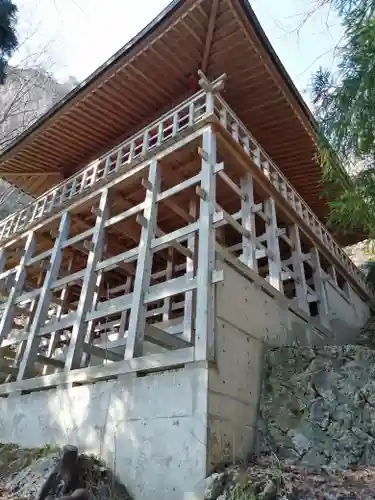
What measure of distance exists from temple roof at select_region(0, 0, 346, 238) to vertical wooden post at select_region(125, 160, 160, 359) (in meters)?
2.61

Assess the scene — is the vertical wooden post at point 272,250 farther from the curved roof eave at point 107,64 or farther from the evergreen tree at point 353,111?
the curved roof eave at point 107,64

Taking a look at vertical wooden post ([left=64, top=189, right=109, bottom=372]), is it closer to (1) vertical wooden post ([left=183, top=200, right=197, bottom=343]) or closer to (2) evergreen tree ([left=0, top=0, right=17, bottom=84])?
(1) vertical wooden post ([left=183, top=200, right=197, bottom=343])

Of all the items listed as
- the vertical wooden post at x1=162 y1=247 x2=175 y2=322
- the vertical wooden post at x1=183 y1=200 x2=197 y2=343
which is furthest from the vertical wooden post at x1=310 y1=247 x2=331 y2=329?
the vertical wooden post at x1=183 y1=200 x2=197 y2=343

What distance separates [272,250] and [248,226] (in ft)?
2.86

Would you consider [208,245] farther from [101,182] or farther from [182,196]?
[101,182]

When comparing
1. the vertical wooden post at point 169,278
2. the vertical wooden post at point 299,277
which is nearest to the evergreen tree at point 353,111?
the vertical wooden post at point 299,277

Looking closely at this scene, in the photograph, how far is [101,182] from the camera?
796 centimetres

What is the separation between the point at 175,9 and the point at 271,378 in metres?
6.35

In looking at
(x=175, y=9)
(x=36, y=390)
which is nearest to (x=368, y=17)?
(x=175, y=9)

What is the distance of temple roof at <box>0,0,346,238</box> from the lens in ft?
24.3

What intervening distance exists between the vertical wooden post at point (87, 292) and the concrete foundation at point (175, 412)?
536 mm

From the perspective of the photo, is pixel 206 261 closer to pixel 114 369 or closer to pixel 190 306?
pixel 190 306

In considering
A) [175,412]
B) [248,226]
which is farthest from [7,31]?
[175,412]

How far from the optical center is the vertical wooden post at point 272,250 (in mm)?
7102
